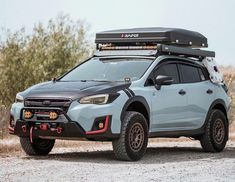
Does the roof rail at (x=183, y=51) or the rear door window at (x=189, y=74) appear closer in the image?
the roof rail at (x=183, y=51)

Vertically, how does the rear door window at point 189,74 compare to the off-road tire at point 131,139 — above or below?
above

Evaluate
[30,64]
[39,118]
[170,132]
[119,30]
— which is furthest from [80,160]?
[30,64]

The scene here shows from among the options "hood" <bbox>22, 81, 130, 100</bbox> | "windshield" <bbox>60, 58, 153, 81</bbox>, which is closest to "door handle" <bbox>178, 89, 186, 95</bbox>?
"windshield" <bbox>60, 58, 153, 81</bbox>

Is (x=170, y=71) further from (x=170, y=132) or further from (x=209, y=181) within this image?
(x=209, y=181)

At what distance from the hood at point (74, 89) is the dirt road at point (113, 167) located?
1031 mm

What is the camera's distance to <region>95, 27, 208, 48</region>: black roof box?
42.9ft

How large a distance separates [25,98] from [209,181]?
376cm

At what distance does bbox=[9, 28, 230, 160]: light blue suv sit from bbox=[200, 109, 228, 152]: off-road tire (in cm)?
2

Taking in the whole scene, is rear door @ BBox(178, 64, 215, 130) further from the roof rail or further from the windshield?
the windshield

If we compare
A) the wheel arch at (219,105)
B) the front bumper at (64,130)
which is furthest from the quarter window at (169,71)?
the front bumper at (64,130)

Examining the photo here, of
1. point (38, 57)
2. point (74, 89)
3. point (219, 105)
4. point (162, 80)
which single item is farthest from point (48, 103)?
point (38, 57)

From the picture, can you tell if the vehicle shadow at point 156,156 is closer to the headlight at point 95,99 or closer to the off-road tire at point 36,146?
the off-road tire at point 36,146

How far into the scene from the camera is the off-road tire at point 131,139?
1160cm

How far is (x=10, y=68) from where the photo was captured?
26438 millimetres
